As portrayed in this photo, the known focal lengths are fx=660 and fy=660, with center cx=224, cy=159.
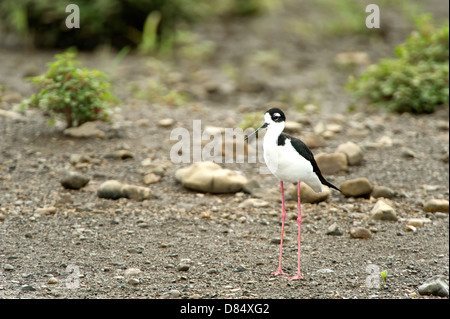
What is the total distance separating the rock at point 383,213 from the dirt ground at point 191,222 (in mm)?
55

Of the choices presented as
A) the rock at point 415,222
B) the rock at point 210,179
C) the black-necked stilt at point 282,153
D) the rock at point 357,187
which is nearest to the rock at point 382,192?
the rock at point 357,187

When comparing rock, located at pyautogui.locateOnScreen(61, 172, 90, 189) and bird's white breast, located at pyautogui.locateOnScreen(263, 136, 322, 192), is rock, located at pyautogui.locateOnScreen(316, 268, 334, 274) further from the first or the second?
rock, located at pyautogui.locateOnScreen(61, 172, 90, 189)

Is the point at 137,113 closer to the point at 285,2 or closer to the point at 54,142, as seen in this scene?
the point at 54,142

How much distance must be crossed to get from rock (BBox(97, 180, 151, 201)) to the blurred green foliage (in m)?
4.74

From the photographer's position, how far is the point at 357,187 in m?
5.29

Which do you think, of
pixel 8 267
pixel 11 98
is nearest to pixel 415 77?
pixel 11 98

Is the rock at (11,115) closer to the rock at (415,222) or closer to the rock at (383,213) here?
the rock at (383,213)

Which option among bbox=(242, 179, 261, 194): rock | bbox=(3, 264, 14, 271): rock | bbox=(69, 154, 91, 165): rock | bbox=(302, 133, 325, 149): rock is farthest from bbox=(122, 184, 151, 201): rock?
bbox=(302, 133, 325, 149): rock

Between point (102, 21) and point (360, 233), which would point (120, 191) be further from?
point (102, 21)

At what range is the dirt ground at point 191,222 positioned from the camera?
12.5 ft

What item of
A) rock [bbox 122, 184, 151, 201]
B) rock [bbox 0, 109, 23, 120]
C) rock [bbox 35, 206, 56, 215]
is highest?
rock [bbox 0, 109, 23, 120]

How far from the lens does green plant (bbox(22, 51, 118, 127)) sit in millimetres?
5695

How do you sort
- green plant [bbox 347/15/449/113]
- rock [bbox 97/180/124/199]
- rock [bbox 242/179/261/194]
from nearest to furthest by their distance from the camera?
rock [bbox 97/180/124/199]
rock [bbox 242/179/261/194]
green plant [bbox 347/15/449/113]
